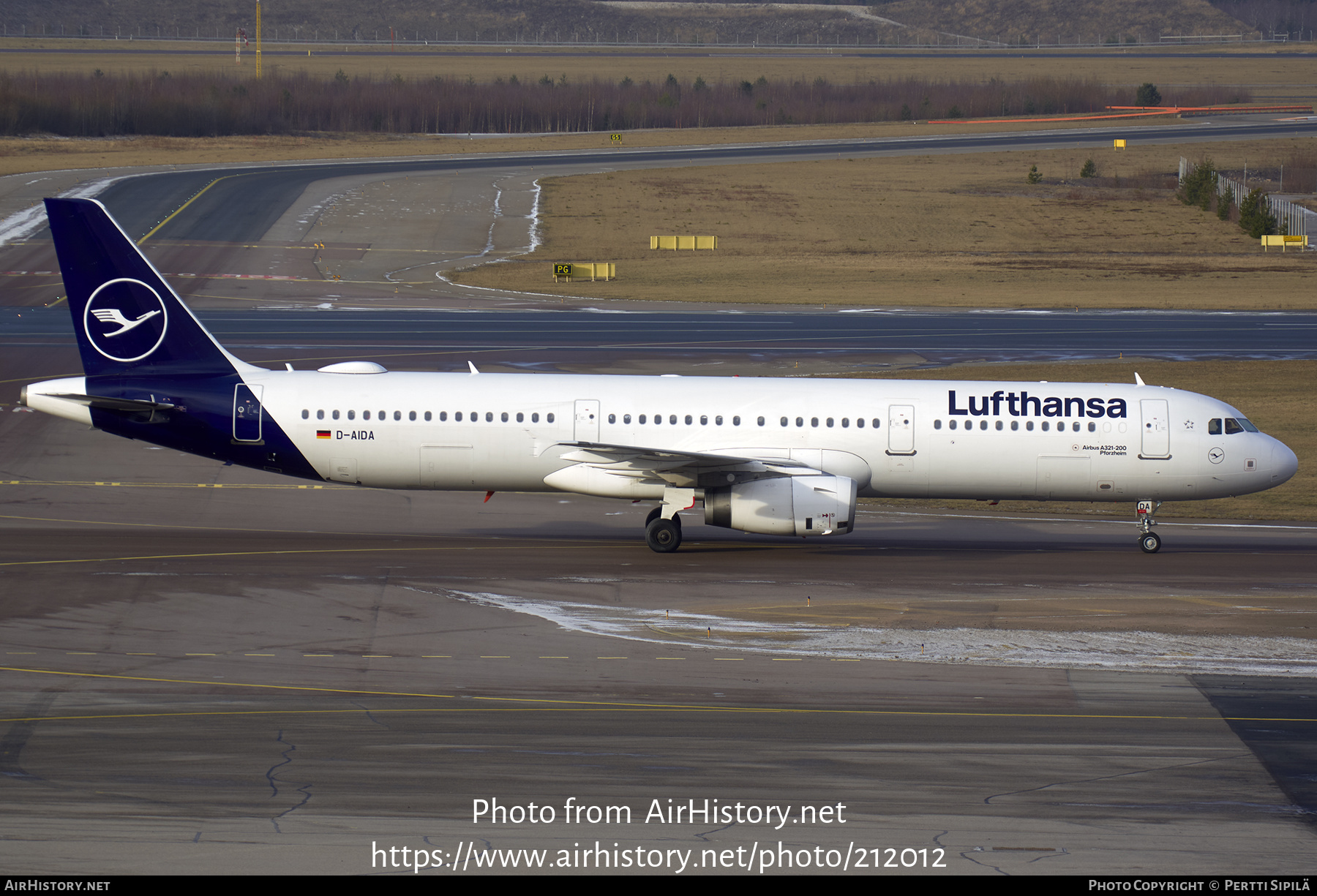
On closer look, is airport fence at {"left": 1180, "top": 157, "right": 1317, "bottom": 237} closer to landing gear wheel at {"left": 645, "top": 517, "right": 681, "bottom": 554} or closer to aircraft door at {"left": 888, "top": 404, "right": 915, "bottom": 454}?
aircraft door at {"left": 888, "top": 404, "right": 915, "bottom": 454}

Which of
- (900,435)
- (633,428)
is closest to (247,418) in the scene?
(633,428)

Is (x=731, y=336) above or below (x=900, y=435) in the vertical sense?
below

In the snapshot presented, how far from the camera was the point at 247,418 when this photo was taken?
3198 centimetres

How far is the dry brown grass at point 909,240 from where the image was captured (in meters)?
77.7

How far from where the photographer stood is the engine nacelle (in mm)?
31078

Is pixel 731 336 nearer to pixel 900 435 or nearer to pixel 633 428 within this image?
pixel 900 435

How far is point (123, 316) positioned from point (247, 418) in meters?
3.93

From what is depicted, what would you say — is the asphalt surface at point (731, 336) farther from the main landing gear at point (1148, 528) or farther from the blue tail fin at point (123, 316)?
the main landing gear at point (1148, 528)

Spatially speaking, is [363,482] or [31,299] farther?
[31,299]

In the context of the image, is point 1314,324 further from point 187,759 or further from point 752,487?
point 187,759

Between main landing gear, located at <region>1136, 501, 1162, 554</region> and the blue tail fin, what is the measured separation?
22843mm

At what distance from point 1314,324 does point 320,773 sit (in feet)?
208

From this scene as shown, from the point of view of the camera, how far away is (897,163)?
127 meters

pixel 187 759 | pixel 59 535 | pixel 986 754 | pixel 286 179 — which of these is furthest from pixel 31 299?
pixel 986 754
